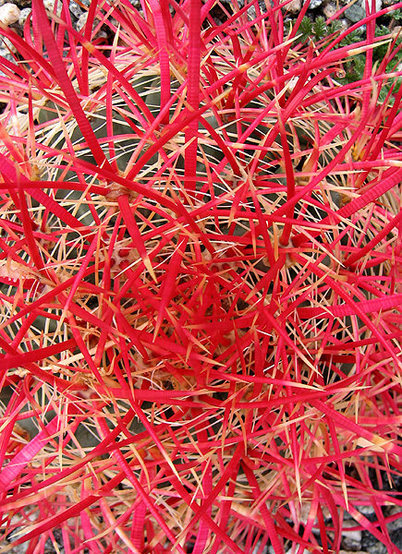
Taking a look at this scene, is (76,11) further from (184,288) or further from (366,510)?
(366,510)

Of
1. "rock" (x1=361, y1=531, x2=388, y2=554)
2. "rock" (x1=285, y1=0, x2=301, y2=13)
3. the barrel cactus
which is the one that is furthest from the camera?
"rock" (x1=285, y1=0, x2=301, y2=13)

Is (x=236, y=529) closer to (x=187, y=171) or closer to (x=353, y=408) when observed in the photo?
(x=353, y=408)

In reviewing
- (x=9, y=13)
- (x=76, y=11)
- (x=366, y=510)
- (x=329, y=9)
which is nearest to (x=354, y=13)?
(x=329, y=9)

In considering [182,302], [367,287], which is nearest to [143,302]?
[182,302]

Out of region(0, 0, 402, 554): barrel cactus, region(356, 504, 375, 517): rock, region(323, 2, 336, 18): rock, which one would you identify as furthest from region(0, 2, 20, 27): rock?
region(356, 504, 375, 517): rock

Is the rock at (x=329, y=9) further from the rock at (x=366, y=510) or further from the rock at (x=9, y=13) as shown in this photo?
the rock at (x=366, y=510)

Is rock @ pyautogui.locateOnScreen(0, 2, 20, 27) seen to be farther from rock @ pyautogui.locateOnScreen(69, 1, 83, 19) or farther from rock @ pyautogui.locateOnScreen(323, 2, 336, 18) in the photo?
rock @ pyautogui.locateOnScreen(323, 2, 336, 18)

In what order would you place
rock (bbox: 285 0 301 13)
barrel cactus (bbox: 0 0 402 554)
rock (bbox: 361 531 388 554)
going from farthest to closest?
rock (bbox: 285 0 301 13)
rock (bbox: 361 531 388 554)
barrel cactus (bbox: 0 0 402 554)

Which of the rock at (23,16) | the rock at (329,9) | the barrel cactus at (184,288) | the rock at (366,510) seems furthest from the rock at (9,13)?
the rock at (366,510)

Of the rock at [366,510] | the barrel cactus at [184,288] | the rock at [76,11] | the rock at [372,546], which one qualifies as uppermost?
the rock at [76,11]
